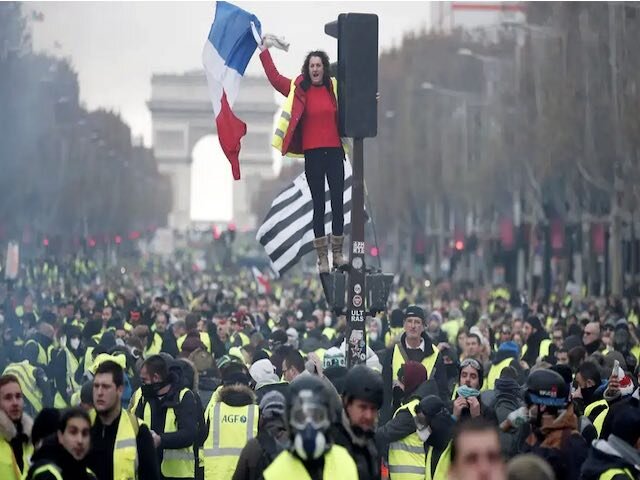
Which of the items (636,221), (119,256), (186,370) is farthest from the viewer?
(119,256)

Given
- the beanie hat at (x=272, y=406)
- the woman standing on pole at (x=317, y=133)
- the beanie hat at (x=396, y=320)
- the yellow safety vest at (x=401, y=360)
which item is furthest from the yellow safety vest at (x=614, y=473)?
the beanie hat at (x=396, y=320)

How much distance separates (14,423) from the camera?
1073 centimetres

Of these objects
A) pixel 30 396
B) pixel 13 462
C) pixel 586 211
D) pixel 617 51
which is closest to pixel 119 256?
pixel 586 211

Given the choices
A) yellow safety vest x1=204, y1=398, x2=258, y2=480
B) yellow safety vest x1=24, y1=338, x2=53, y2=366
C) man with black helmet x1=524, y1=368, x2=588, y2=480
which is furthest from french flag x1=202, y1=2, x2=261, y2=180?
yellow safety vest x1=24, y1=338, x2=53, y2=366

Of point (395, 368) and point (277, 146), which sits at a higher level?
point (277, 146)

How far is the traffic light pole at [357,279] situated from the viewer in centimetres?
1311

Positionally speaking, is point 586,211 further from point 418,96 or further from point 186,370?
point 186,370

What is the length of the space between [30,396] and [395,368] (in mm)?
3260

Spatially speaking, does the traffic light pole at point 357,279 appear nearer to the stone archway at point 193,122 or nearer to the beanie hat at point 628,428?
the beanie hat at point 628,428

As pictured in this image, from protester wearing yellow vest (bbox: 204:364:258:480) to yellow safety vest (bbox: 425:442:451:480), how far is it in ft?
3.34

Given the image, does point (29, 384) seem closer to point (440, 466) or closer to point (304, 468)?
point (440, 466)

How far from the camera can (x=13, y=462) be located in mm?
10211

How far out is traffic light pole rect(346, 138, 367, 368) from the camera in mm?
13109

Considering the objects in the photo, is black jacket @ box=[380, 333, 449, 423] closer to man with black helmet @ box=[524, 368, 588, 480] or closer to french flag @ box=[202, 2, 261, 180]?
french flag @ box=[202, 2, 261, 180]
